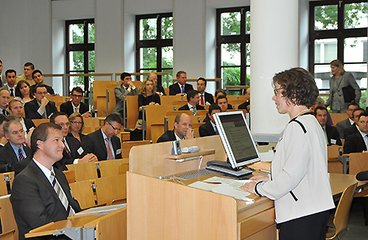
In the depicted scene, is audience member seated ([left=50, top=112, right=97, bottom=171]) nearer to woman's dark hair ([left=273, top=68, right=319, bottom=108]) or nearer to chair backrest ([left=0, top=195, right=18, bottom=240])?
chair backrest ([left=0, top=195, right=18, bottom=240])

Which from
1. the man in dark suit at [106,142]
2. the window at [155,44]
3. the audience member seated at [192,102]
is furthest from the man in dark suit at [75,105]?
the window at [155,44]

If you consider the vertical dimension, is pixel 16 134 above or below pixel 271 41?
below

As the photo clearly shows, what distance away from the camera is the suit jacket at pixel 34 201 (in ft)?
11.1

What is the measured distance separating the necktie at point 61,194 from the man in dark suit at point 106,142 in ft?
9.58

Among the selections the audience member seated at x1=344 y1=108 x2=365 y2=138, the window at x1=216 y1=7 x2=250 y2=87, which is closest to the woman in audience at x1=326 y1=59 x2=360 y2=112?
the audience member seated at x1=344 y1=108 x2=365 y2=138

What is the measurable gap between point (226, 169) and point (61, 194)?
1.03 metres

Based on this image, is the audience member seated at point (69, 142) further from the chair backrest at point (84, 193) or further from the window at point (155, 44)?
the window at point (155, 44)

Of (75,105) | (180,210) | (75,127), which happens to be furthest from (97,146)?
(180,210)

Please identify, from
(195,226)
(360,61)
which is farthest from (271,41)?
(360,61)

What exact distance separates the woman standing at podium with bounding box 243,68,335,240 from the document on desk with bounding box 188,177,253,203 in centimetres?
8

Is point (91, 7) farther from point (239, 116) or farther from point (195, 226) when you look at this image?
point (195, 226)

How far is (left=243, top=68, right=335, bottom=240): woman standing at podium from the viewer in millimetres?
2871

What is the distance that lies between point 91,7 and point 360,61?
6.93 metres

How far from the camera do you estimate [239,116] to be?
3.74 meters
